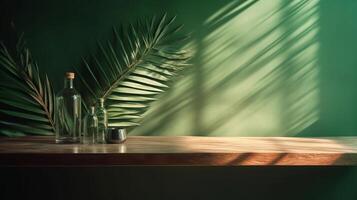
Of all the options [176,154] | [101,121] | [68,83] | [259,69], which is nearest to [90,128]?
[101,121]

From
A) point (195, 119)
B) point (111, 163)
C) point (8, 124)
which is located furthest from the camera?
point (195, 119)

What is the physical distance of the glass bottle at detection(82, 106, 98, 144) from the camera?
5.58 feet

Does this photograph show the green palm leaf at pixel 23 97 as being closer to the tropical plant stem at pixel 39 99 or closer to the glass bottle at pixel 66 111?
the tropical plant stem at pixel 39 99

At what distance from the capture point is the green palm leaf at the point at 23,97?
6.04 ft

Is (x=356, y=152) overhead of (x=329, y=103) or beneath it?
beneath

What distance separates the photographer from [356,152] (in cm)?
148

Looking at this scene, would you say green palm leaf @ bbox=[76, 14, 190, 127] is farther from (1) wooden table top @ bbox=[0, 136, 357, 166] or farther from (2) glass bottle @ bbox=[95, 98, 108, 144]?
(1) wooden table top @ bbox=[0, 136, 357, 166]

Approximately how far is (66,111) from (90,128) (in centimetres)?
16

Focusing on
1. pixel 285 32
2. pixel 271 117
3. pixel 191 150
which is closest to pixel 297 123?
pixel 271 117

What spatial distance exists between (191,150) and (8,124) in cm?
97

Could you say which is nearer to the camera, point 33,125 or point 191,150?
point 191,150

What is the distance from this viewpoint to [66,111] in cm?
180

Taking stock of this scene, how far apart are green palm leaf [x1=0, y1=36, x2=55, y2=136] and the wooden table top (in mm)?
215

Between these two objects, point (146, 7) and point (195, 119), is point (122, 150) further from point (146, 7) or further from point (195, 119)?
point (146, 7)
